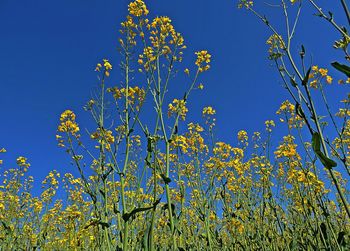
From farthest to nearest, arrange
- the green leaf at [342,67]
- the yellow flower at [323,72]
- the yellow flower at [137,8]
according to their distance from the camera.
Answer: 1. the yellow flower at [137,8]
2. the yellow flower at [323,72]
3. the green leaf at [342,67]

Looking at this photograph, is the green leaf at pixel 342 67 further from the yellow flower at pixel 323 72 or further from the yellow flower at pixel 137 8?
the yellow flower at pixel 137 8

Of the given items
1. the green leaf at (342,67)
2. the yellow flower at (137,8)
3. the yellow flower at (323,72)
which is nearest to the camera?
the green leaf at (342,67)

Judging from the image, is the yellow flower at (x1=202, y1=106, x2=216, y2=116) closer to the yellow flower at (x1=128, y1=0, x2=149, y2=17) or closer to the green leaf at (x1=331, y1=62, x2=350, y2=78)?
the yellow flower at (x1=128, y1=0, x2=149, y2=17)

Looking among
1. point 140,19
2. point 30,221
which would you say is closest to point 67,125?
point 140,19

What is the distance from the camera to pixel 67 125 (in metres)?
3.72

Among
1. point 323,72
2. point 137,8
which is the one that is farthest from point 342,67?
point 137,8

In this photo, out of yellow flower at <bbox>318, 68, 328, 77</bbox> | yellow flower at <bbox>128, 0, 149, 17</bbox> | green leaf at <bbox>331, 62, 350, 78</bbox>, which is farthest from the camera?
yellow flower at <bbox>128, 0, 149, 17</bbox>

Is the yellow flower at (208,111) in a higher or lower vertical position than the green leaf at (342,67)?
higher

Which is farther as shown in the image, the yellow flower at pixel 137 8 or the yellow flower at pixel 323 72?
the yellow flower at pixel 137 8

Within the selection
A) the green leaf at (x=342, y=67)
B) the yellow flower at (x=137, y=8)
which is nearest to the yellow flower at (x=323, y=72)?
the yellow flower at (x=137, y=8)

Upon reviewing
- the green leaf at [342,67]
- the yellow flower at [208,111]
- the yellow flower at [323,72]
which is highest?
the yellow flower at [208,111]

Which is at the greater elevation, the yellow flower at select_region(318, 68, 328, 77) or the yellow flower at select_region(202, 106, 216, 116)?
the yellow flower at select_region(202, 106, 216, 116)

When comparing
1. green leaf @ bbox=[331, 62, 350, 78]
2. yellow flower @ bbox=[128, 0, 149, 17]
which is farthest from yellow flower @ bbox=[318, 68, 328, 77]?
Answer: green leaf @ bbox=[331, 62, 350, 78]

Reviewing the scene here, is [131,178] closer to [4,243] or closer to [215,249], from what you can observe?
[215,249]
